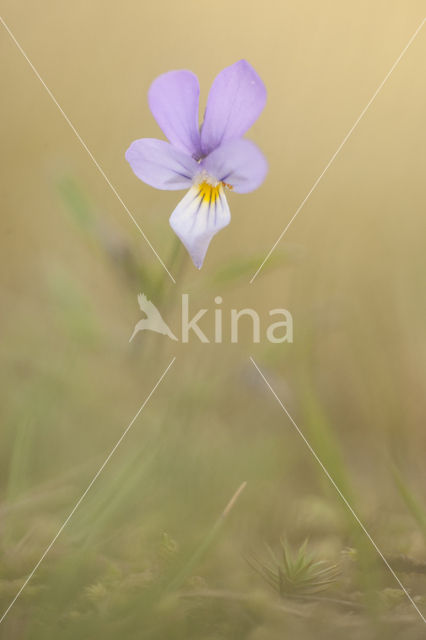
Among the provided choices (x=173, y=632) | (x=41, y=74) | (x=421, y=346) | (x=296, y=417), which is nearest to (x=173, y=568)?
(x=173, y=632)

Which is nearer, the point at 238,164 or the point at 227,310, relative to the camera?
the point at 238,164

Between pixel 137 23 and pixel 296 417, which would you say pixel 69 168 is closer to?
pixel 137 23

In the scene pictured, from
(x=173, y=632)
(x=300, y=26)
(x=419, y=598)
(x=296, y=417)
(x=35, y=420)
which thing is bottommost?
(x=419, y=598)

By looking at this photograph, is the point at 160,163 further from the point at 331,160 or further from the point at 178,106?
the point at 331,160

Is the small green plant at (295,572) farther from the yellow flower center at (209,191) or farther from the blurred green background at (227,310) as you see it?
the yellow flower center at (209,191)

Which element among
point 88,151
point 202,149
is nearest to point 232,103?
point 202,149

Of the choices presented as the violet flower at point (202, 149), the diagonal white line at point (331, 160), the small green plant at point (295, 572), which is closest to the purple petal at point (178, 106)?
the violet flower at point (202, 149)

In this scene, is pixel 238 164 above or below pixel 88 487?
above
